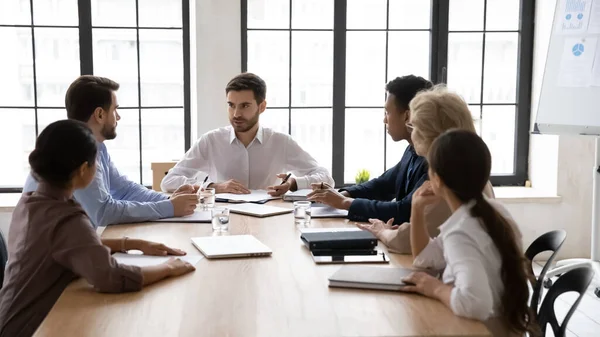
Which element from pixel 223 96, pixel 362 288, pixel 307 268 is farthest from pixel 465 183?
pixel 223 96

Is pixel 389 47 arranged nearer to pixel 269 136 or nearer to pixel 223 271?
pixel 269 136

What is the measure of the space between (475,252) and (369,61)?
12.0ft

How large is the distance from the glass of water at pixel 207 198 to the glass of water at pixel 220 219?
47 centimetres

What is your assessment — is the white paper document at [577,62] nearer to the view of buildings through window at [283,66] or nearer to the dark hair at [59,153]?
the view of buildings through window at [283,66]

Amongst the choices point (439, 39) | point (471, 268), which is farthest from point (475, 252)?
point (439, 39)

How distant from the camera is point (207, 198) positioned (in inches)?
122

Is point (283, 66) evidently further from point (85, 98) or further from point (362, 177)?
point (85, 98)

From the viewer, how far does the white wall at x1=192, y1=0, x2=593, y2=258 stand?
4797mm

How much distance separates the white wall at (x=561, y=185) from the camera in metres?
5.02

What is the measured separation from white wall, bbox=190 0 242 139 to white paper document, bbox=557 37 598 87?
7.10 ft

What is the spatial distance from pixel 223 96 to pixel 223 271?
2918 millimetres

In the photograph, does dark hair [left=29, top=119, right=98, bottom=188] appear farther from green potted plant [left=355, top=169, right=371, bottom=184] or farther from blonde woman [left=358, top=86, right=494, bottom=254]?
green potted plant [left=355, top=169, right=371, bottom=184]

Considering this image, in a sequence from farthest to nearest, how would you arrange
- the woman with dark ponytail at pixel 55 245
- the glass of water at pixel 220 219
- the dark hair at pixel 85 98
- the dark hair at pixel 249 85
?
the dark hair at pixel 249 85, the dark hair at pixel 85 98, the glass of water at pixel 220 219, the woman with dark ponytail at pixel 55 245

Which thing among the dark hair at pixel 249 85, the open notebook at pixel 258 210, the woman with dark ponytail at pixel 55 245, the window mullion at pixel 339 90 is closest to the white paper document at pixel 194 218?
the open notebook at pixel 258 210
